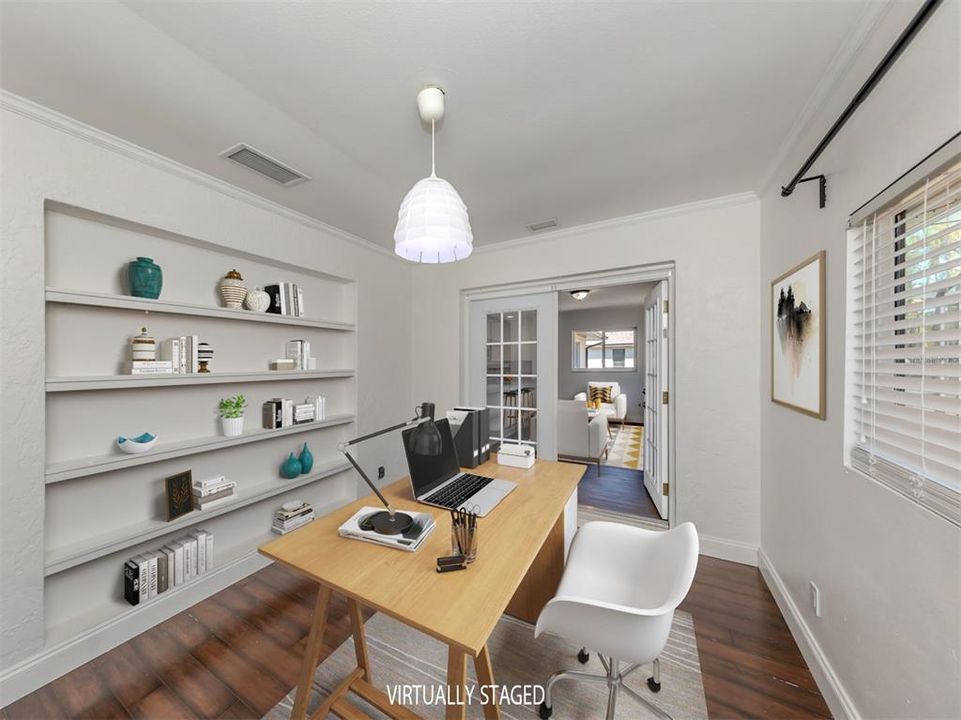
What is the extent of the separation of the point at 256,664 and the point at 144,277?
207 centimetres

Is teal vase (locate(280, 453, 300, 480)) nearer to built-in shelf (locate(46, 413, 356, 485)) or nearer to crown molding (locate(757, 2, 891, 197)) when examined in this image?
built-in shelf (locate(46, 413, 356, 485))

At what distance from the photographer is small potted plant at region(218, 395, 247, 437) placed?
2.38m

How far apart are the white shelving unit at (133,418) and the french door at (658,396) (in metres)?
2.84

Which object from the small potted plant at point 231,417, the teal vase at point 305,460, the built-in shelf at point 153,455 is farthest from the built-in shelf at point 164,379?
the teal vase at point 305,460

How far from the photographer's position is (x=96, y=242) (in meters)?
1.92

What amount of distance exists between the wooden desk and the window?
670 cm

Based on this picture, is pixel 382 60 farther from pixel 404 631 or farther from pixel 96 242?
pixel 404 631

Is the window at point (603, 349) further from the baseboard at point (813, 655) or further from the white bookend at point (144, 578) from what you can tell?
the white bookend at point (144, 578)

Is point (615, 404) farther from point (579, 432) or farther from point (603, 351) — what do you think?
point (579, 432)

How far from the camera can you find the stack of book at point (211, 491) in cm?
220

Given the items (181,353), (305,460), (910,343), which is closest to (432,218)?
(910,343)

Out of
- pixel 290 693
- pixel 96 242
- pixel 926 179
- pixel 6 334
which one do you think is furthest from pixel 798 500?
pixel 96 242

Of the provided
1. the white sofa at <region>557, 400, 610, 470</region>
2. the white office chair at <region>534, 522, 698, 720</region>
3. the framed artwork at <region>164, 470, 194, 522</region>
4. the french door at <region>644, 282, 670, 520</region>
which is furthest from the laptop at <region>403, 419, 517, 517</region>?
the white sofa at <region>557, 400, 610, 470</region>

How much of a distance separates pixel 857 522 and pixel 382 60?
8.16 feet
